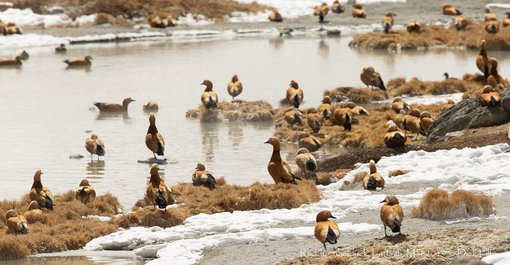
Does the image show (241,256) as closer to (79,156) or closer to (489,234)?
(489,234)

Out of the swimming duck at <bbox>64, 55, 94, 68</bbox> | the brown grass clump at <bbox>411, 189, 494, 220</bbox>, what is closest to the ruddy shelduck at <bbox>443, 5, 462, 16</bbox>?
the swimming duck at <bbox>64, 55, 94, 68</bbox>

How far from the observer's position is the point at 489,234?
15.2 meters

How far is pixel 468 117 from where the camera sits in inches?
1045

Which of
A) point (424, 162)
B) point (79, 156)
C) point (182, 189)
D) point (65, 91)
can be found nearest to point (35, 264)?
point (182, 189)

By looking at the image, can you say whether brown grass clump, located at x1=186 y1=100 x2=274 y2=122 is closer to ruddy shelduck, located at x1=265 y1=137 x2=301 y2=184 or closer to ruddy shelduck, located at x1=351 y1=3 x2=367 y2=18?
ruddy shelduck, located at x1=265 y1=137 x2=301 y2=184

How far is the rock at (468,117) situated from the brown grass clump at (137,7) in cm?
3975

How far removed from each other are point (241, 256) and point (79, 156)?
12721mm

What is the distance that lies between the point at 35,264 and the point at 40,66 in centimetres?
3246

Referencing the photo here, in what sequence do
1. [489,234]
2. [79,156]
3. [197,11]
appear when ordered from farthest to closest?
[197,11]
[79,156]
[489,234]

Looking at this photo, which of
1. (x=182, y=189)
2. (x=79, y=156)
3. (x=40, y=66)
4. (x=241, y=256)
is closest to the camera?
(x=241, y=256)

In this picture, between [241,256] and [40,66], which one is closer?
[241,256]

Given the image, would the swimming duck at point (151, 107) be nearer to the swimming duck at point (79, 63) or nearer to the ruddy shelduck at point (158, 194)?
the swimming duck at point (79, 63)

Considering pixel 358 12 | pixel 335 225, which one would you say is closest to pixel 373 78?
pixel 335 225

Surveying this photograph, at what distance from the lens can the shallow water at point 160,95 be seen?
26891 mm
